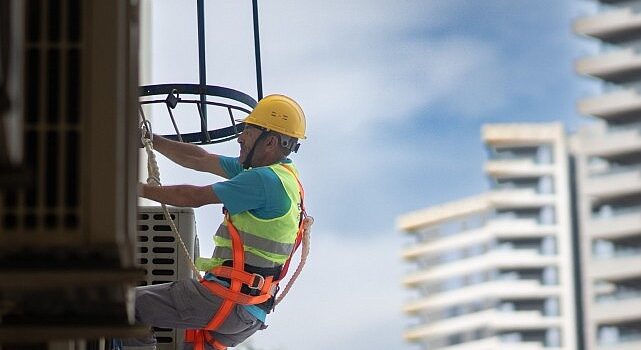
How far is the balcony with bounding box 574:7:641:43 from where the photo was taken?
72.9 m

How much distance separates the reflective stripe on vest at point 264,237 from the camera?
17.7ft

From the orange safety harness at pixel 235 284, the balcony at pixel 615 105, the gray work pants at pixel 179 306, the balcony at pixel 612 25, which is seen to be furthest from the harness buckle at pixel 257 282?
the balcony at pixel 612 25

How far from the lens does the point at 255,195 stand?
5.42 m

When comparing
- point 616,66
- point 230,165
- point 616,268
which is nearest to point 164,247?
point 230,165

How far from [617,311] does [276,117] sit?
66479 mm

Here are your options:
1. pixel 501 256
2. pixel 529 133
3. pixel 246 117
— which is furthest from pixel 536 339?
pixel 246 117

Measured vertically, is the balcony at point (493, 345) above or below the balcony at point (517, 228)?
below

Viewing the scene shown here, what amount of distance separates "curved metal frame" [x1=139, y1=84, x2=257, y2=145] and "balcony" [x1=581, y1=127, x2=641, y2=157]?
221ft

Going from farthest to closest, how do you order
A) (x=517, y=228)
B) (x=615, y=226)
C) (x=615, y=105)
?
(x=517, y=228), (x=615, y=105), (x=615, y=226)

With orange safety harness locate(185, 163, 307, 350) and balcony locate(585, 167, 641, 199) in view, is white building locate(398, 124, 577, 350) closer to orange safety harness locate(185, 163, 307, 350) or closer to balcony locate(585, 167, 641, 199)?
balcony locate(585, 167, 641, 199)

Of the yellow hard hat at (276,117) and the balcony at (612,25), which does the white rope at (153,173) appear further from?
the balcony at (612,25)

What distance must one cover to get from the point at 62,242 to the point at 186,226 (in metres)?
3.20

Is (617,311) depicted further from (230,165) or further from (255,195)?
(255,195)

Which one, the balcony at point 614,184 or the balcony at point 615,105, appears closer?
the balcony at point 614,184
